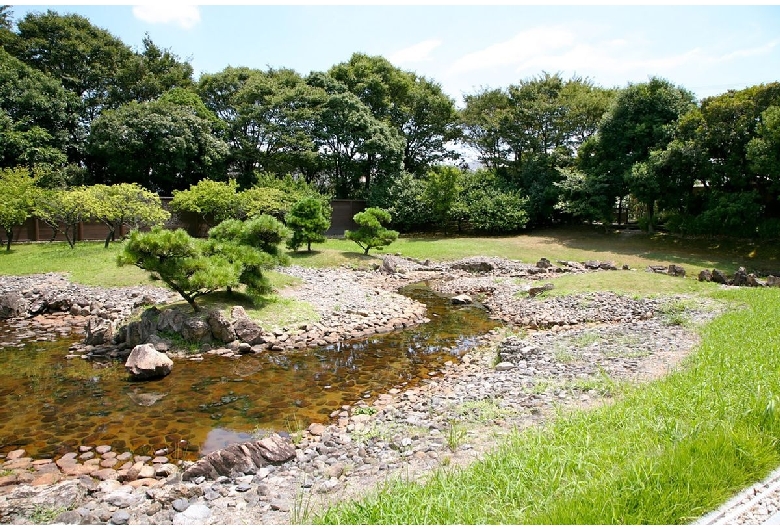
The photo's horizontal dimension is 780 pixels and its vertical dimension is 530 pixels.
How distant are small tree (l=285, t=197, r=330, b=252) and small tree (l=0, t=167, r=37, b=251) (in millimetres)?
10899

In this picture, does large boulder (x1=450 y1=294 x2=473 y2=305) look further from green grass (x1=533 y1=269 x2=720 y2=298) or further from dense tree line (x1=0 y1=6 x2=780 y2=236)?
dense tree line (x1=0 y1=6 x2=780 y2=236)

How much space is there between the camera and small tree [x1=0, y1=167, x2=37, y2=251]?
19.8m

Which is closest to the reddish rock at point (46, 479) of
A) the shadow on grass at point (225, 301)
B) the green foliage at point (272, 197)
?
the shadow on grass at point (225, 301)

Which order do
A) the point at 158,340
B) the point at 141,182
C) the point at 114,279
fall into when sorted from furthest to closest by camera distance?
1. the point at 141,182
2. the point at 114,279
3. the point at 158,340

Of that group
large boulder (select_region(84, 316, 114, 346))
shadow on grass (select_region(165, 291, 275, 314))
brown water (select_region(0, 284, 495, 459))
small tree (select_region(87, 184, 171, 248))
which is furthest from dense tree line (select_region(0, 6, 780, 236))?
brown water (select_region(0, 284, 495, 459))

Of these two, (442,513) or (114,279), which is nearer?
(442,513)

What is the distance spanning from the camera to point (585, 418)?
17.1 ft

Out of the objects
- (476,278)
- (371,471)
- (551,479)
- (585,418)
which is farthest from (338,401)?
(476,278)

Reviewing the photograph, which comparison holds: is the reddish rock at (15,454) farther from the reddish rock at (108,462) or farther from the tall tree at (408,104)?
the tall tree at (408,104)

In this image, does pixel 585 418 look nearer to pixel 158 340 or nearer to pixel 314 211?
pixel 158 340

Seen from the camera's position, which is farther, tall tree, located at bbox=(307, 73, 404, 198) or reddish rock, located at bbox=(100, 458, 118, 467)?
tall tree, located at bbox=(307, 73, 404, 198)

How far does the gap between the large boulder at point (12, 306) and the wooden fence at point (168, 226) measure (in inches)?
355

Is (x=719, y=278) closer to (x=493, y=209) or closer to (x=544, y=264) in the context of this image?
(x=544, y=264)

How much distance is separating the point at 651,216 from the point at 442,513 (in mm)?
28571
